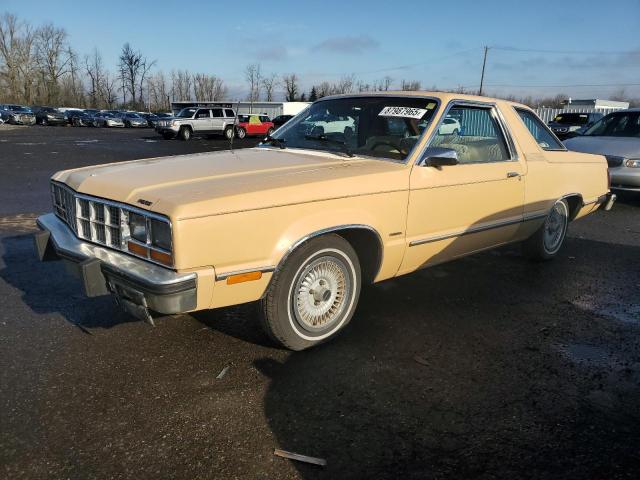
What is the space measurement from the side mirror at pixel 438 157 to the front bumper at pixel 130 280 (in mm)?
1915

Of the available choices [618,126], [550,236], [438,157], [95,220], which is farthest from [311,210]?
[618,126]

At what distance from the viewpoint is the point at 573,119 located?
787 inches

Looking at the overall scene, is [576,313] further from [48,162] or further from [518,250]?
[48,162]

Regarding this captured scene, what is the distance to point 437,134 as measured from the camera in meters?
3.80

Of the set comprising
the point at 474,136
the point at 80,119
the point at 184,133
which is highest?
the point at 474,136

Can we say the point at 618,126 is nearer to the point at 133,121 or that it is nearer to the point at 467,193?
the point at 467,193

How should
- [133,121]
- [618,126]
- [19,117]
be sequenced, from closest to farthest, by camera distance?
1. [618,126]
2. [19,117]
3. [133,121]

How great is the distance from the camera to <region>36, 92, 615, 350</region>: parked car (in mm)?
2637

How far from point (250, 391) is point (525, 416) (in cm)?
144

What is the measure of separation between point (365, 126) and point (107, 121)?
153 feet

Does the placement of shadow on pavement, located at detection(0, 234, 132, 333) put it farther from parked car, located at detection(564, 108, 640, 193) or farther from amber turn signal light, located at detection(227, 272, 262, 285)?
parked car, located at detection(564, 108, 640, 193)

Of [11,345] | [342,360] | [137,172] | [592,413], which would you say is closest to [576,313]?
[592,413]

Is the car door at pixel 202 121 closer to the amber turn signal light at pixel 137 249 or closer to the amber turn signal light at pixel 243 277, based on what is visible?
the amber turn signal light at pixel 137 249

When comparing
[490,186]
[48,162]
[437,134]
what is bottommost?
[48,162]
